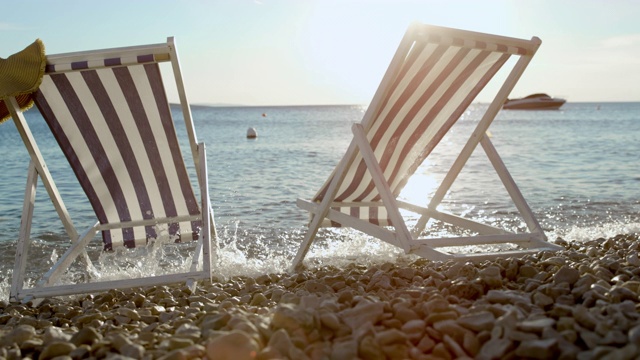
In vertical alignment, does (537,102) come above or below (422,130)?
above

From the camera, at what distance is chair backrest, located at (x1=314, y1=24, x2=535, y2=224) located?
336 centimetres

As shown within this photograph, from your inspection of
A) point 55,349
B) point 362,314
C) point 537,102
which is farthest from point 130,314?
point 537,102

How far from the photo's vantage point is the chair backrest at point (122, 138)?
340 cm

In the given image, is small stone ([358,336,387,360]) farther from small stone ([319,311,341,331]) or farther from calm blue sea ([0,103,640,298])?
calm blue sea ([0,103,640,298])

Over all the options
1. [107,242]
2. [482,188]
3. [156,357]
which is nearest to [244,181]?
[482,188]

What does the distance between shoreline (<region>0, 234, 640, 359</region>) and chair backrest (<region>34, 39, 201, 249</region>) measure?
1192 millimetres

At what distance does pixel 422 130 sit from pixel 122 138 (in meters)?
1.84

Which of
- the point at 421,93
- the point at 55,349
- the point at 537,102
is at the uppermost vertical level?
the point at 537,102

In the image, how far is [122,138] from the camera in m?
3.83

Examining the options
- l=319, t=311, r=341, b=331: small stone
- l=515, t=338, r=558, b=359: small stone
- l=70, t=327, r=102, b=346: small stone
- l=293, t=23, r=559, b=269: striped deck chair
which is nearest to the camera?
l=515, t=338, r=558, b=359: small stone

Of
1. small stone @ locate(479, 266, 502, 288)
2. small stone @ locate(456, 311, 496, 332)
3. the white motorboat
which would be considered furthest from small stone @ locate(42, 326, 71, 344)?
the white motorboat

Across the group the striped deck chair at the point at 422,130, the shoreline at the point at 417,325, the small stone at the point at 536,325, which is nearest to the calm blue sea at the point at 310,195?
the striped deck chair at the point at 422,130

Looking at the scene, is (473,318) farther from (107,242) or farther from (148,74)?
(107,242)

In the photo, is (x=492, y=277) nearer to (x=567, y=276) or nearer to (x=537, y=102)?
(x=567, y=276)
